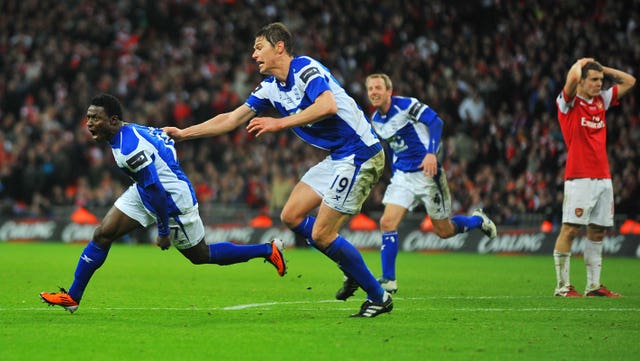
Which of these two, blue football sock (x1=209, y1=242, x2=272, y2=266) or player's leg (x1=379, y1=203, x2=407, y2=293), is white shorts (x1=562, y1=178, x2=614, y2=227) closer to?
player's leg (x1=379, y1=203, x2=407, y2=293)

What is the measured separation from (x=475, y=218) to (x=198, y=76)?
54.0 ft

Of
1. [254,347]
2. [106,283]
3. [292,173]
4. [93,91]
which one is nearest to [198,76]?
[93,91]

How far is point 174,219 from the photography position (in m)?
10.0

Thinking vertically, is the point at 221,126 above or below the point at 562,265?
above

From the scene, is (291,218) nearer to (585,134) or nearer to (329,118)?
(329,118)

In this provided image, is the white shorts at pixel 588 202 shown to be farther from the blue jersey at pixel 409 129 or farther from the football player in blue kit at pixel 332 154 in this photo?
the football player in blue kit at pixel 332 154

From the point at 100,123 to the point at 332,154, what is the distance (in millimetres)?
2043

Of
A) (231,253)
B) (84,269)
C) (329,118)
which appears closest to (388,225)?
(231,253)

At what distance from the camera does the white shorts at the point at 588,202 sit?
11.8 meters

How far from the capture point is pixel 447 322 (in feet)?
30.2

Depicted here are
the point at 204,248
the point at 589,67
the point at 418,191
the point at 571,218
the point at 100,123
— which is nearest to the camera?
the point at 100,123

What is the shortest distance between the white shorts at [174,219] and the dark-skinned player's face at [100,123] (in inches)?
27.7

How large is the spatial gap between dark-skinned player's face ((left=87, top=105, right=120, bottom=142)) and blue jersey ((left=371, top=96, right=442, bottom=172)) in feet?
15.2

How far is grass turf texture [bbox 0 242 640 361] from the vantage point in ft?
24.3
